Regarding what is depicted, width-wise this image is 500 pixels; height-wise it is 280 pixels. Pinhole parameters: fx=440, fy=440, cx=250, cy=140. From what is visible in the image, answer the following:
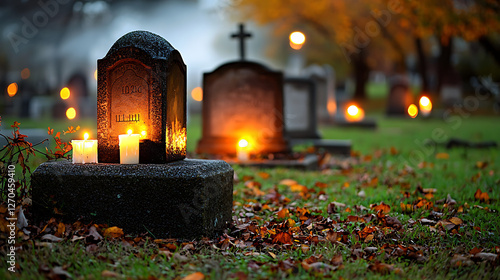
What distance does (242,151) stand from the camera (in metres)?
8.10

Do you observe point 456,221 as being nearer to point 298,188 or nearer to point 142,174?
point 298,188

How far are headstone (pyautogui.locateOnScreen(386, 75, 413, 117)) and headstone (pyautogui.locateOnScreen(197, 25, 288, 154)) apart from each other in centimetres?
1681

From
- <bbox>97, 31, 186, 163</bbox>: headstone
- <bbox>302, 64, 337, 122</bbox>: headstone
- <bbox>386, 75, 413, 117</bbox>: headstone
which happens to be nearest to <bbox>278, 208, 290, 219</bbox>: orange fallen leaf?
<bbox>97, 31, 186, 163</bbox>: headstone

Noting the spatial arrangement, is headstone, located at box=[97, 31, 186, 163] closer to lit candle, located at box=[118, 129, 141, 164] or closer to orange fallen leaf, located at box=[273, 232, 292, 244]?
lit candle, located at box=[118, 129, 141, 164]

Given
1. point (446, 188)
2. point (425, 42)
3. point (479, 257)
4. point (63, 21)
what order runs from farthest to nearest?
point (425, 42) < point (63, 21) < point (446, 188) < point (479, 257)

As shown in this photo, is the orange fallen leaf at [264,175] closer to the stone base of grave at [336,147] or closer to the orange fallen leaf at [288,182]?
the orange fallen leaf at [288,182]

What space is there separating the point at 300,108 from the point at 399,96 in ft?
A: 46.3

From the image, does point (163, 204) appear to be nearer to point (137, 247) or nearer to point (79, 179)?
point (137, 247)

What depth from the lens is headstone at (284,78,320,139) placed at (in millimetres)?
11352

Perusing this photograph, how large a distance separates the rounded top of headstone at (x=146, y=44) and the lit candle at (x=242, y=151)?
442 cm

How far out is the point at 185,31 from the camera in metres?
42.8

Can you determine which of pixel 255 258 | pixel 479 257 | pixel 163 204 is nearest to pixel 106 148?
pixel 163 204

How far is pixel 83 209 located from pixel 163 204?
666 mm

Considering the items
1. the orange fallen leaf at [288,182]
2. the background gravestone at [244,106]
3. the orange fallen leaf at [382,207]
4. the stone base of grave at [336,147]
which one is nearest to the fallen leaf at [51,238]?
the orange fallen leaf at [382,207]
